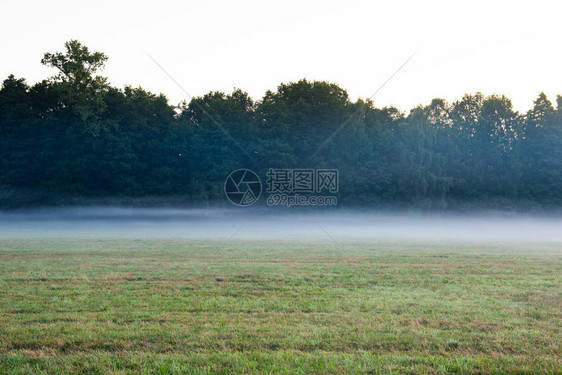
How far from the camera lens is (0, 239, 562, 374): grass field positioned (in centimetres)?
684

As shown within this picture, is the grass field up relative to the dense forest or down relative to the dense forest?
down

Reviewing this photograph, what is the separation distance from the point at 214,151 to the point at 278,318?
2340 inches

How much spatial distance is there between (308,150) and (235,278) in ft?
182

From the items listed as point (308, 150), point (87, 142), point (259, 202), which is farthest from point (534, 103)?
point (87, 142)

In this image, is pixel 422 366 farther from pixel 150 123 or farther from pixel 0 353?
pixel 150 123

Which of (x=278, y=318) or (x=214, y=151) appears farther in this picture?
(x=214, y=151)

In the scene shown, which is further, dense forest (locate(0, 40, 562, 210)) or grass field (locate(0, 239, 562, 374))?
dense forest (locate(0, 40, 562, 210))

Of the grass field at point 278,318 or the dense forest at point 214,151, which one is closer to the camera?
the grass field at point 278,318

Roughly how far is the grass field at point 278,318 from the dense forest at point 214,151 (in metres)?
49.2

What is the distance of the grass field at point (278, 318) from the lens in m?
6.84

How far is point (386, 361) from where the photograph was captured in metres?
6.83

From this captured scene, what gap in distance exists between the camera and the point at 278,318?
9094mm

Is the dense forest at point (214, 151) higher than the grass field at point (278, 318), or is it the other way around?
the dense forest at point (214, 151)

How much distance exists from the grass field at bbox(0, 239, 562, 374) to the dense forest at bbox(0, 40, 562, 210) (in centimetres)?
4923
